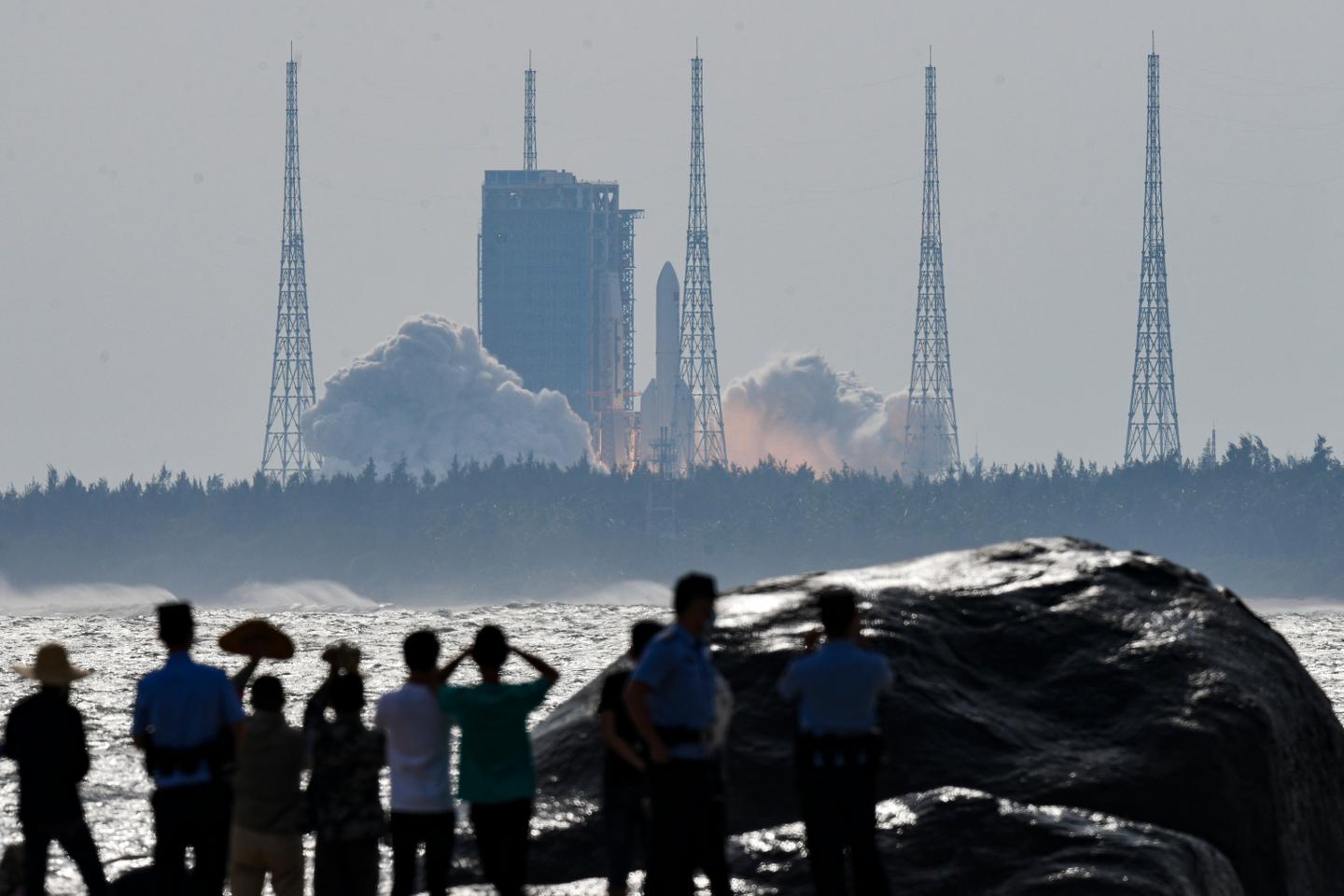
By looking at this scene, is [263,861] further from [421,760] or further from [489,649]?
[489,649]

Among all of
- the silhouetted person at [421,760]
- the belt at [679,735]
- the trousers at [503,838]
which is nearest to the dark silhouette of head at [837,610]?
the belt at [679,735]

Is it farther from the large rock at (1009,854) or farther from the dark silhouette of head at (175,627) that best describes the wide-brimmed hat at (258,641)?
the large rock at (1009,854)

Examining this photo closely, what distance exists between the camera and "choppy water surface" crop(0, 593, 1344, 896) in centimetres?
2614

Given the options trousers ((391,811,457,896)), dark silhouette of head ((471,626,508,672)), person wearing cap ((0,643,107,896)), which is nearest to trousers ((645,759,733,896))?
dark silhouette of head ((471,626,508,672))

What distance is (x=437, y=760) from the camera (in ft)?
36.3

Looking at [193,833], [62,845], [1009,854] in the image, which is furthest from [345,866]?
[1009,854]

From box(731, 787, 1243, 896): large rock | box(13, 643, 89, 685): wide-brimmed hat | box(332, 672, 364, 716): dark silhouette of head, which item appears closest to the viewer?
box(332, 672, 364, 716): dark silhouette of head

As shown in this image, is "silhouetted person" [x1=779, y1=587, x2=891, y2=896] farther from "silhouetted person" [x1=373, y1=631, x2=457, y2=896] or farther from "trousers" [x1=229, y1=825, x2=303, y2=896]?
"trousers" [x1=229, y1=825, x2=303, y2=896]

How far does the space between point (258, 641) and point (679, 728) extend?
2.94 metres

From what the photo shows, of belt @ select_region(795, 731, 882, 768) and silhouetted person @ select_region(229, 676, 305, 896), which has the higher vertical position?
belt @ select_region(795, 731, 882, 768)

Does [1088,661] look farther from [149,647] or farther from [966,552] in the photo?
[149,647]

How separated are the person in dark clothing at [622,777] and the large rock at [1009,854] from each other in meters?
1.52

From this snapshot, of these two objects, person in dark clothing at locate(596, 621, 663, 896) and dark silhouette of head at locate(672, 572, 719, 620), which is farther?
person in dark clothing at locate(596, 621, 663, 896)

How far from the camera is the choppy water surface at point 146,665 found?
26141mm
